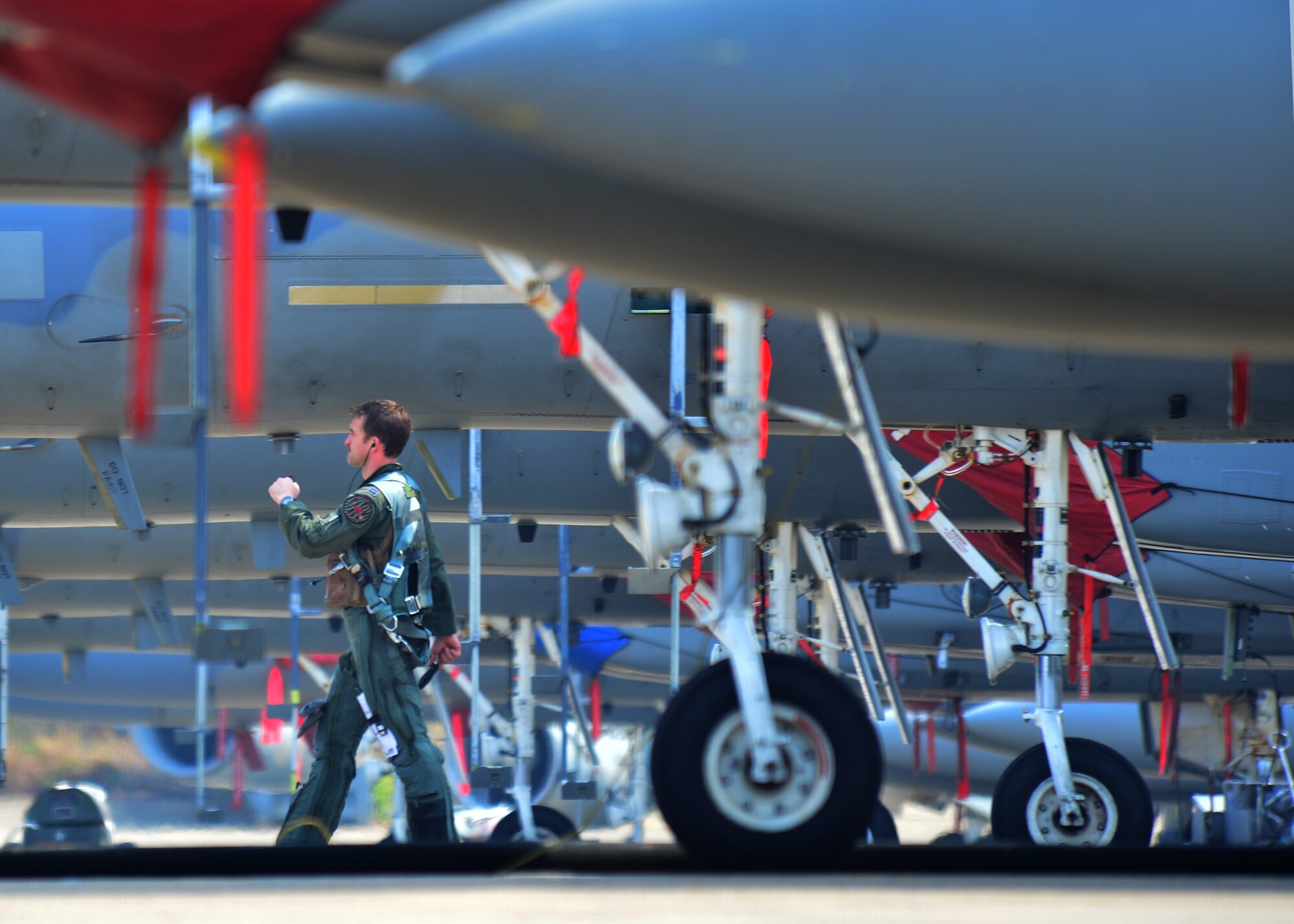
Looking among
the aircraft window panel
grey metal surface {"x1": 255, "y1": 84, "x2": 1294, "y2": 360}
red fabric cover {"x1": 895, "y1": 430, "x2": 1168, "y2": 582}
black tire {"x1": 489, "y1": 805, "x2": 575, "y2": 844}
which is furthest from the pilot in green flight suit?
black tire {"x1": 489, "y1": 805, "x2": 575, "y2": 844}

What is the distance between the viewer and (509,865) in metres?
3.45

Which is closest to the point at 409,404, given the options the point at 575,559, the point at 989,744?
the point at 575,559

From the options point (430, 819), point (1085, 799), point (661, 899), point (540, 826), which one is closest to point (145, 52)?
point (661, 899)

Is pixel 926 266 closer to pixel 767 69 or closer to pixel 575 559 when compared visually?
pixel 767 69

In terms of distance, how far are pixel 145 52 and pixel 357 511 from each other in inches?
105

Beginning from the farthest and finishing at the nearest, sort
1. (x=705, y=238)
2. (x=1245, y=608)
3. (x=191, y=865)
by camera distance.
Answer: (x=1245, y=608), (x=191, y=865), (x=705, y=238)

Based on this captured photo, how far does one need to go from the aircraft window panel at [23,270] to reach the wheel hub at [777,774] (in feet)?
18.4

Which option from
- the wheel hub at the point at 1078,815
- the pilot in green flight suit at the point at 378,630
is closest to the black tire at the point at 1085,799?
the wheel hub at the point at 1078,815

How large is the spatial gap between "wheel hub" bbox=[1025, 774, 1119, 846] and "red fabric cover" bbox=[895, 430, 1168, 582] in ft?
9.47

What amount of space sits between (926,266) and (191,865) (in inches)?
81.9

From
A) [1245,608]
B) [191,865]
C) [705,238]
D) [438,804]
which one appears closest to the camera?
[705,238]

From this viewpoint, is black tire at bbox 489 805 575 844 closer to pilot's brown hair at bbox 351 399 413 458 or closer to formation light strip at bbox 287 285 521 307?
formation light strip at bbox 287 285 521 307

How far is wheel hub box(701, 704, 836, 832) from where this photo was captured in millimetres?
3391

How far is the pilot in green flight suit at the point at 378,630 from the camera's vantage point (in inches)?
197
